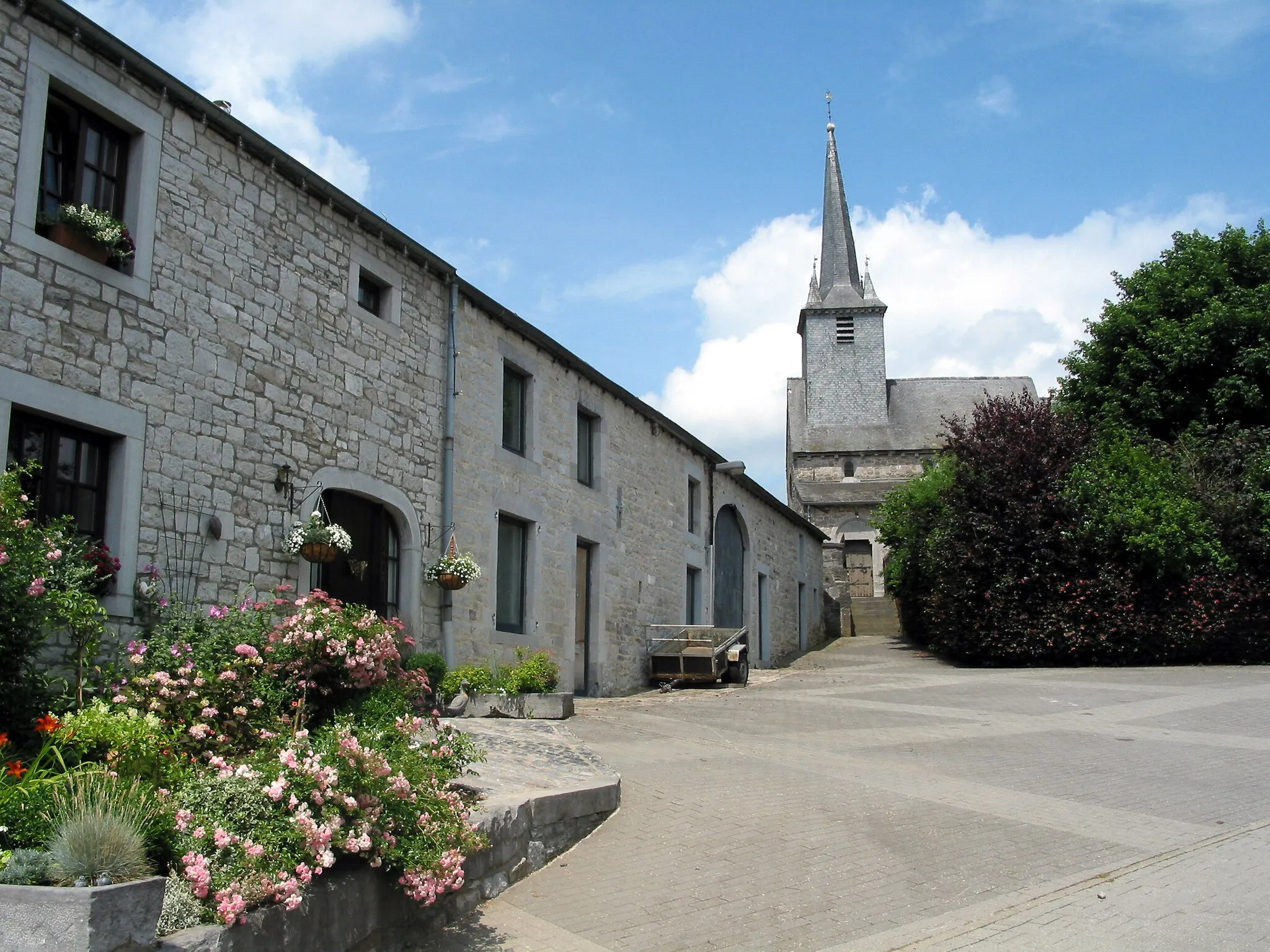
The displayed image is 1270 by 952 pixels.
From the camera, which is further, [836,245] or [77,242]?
[836,245]

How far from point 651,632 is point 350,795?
12.9 metres

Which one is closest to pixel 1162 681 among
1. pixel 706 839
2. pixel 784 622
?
pixel 784 622

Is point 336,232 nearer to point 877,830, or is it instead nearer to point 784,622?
point 877,830

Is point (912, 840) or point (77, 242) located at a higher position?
point (77, 242)

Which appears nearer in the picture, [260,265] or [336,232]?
[260,265]

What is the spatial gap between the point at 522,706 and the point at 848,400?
4042cm

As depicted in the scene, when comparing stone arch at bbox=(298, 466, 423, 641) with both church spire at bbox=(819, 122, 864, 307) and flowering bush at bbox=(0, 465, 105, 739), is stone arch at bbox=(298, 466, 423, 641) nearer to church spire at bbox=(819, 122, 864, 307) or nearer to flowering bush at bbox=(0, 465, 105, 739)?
flowering bush at bbox=(0, 465, 105, 739)

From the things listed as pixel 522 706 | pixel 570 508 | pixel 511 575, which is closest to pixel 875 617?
pixel 570 508

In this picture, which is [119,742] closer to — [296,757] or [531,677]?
[296,757]

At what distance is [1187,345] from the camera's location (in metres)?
22.8

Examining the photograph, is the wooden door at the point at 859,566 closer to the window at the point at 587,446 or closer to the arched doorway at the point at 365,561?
the window at the point at 587,446

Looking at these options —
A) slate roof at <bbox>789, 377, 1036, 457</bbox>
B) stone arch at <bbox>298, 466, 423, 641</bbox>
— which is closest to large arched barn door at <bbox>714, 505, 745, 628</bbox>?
stone arch at <bbox>298, 466, 423, 641</bbox>

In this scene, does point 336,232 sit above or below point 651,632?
above

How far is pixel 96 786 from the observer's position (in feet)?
13.9
